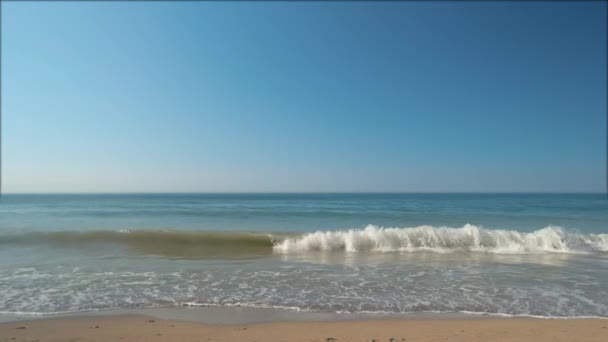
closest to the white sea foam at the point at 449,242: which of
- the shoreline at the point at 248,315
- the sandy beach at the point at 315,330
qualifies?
the shoreline at the point at 248,315

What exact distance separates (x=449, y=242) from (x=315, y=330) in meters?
11.2

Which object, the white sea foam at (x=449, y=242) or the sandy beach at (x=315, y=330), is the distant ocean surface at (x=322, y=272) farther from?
the sandy beach at (x=315, y=330)

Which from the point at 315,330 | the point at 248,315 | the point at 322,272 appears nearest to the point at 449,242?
the point at 322,272

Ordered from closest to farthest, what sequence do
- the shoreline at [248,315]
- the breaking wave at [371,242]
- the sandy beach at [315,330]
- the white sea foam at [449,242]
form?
the sandy beach at [315,330], the shoreline at [248,315], the breaking wave at [371,242], the white sea foam at [449,242]

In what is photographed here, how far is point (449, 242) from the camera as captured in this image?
1488 cm

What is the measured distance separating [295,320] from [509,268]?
783 centimetres

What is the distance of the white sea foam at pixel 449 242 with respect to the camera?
14203 mm

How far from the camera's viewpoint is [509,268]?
10398 mm

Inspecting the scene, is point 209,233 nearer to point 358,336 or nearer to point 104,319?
point 104,319

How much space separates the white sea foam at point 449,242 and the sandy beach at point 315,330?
812 centimetres

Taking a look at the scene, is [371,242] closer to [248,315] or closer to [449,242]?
[449,242]

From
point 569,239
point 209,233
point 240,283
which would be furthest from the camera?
point 209,233

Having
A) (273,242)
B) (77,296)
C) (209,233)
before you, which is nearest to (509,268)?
(273,242)

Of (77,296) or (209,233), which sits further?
(209,233)
